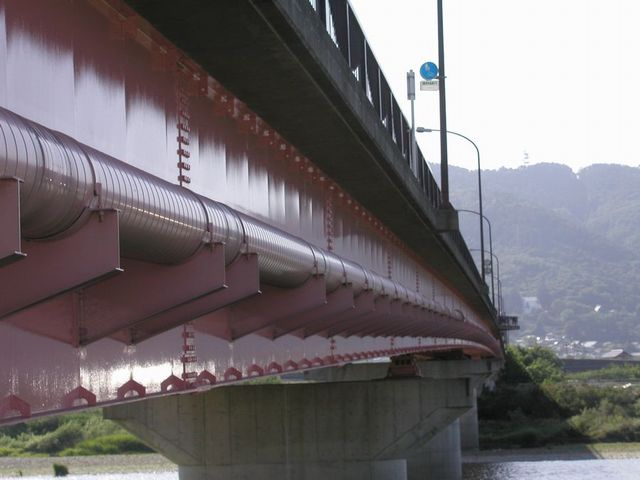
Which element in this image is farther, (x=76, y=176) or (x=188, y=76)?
(x=188, y=76)

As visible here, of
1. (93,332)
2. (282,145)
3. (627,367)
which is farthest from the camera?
(627,367)

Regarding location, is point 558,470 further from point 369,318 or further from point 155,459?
point 369,318

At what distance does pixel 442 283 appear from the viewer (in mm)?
39906

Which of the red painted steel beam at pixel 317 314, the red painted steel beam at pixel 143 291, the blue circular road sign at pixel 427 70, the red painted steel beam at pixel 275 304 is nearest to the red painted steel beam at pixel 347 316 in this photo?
the red painted steel beam at pixel 317 314

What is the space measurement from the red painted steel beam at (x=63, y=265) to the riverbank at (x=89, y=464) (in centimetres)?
6344

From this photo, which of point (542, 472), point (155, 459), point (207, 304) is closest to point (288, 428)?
point (207, 304)

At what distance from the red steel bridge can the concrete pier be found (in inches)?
628

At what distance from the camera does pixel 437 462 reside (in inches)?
2375

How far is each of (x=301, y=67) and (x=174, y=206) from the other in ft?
13.2

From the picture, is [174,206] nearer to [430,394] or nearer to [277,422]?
[277,422]

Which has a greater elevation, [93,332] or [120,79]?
[120,79]

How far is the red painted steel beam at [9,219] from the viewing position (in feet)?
17.3

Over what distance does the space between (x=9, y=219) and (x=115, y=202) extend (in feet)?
5.04

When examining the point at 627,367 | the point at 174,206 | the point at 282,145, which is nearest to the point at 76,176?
the point at 174,206
